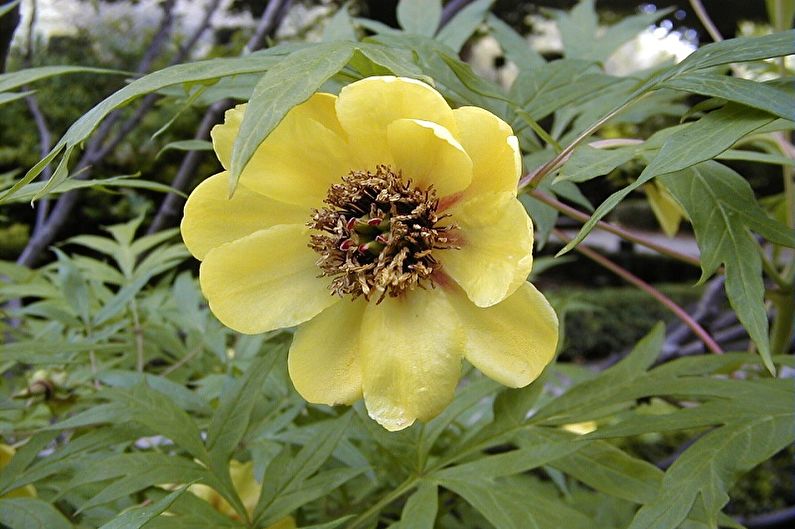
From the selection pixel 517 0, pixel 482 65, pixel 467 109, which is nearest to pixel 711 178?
pixel 467 109

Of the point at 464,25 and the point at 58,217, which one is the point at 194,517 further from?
the point at 58,217

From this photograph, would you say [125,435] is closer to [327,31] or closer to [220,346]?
[220,346]

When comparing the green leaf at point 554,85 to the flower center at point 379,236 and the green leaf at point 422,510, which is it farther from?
the green leaf at point 422,510

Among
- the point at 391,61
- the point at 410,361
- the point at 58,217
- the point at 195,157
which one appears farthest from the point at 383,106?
the point at 58,217

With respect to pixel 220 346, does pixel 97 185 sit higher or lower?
higher

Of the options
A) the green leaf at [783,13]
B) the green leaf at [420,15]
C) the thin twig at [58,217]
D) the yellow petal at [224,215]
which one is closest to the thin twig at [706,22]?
the green leaf at [783,13]

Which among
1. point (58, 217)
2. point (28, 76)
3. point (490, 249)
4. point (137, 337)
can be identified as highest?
point (28, 76)
